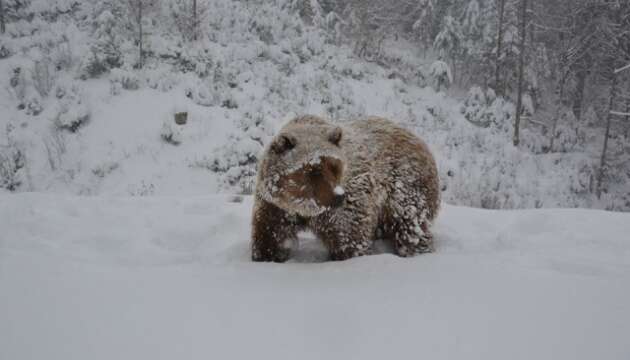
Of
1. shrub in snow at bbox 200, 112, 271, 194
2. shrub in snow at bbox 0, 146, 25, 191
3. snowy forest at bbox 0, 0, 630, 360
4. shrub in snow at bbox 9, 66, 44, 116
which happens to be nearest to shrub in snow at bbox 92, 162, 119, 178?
snowy forest at bbox 0, 0, 630, 360

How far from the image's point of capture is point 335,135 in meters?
3.00

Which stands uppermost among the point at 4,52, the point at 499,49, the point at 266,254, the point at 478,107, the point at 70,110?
the point at 499,49

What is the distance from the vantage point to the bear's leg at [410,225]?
137 inches

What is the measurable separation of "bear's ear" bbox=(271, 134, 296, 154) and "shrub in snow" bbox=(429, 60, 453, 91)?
668 inches

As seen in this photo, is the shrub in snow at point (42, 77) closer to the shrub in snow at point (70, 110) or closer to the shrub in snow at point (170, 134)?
the shrub in snow at point (70, 110)

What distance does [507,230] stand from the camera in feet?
11.7

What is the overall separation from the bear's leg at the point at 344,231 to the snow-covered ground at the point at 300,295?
0.78 ft

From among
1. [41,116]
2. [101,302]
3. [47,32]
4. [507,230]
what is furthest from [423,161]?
[47,32]

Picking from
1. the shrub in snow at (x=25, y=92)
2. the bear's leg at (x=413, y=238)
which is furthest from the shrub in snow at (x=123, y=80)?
the bear's leg at (x=413, y=238)

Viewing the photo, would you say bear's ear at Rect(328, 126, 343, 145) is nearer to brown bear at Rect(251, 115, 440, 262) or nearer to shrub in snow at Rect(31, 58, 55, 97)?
brown bear at Rect(251, 115, 440, 262)

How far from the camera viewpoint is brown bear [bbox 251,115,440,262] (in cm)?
278

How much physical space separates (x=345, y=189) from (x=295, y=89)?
35.5 ft

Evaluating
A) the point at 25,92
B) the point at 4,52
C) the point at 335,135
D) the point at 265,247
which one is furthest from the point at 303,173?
the point at 4,52

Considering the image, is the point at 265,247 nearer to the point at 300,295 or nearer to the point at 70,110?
the point at 300,295
